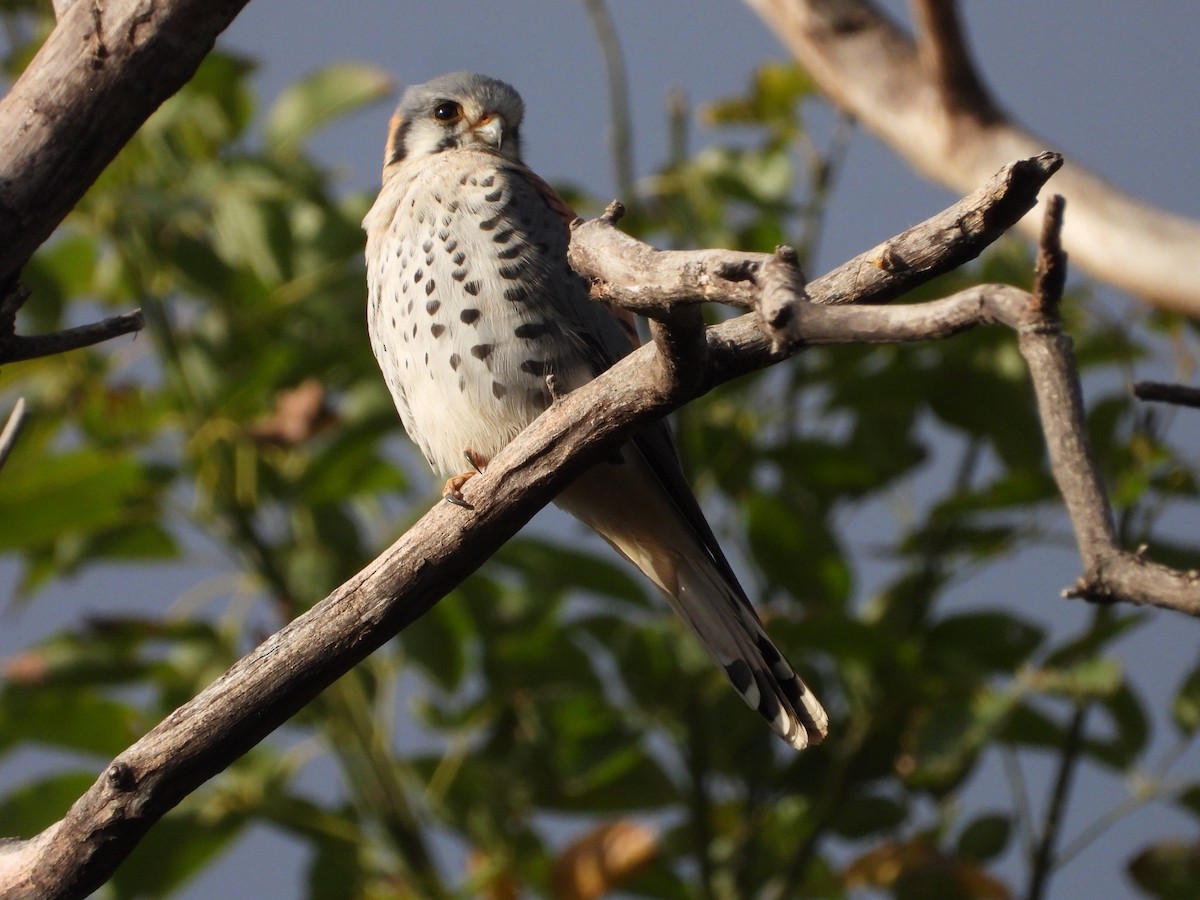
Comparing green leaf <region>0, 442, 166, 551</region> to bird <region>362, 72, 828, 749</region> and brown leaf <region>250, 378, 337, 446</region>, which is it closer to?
brown leaf <region>250, 378, 337, 446</region>

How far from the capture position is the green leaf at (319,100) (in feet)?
14.5

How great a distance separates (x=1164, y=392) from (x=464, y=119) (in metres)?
2.68

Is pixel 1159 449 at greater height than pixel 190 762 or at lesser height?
lesser

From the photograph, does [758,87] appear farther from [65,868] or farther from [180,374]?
[65,868]

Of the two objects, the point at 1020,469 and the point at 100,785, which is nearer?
the point at 100,785

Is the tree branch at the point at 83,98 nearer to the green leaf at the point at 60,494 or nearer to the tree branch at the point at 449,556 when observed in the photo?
the tree branch at the point at 449,556

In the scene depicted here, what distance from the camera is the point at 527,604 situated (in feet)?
13.9

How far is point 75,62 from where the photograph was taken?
2.53 m

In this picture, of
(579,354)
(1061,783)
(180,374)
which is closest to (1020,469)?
(1061,783)

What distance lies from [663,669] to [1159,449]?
144cm

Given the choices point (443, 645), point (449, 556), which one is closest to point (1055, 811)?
point (443, 645)

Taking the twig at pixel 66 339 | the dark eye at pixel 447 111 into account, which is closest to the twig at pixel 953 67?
the dark eye at pixel 447 111

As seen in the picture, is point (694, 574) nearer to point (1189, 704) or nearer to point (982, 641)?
point (982, 641)

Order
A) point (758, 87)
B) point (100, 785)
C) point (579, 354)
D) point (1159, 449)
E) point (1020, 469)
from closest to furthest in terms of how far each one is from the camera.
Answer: point (100, 785)
point (579, 354)
point (1159, 449)
point (1020, 469)
point (758, 87)
